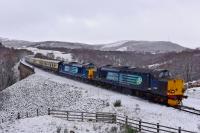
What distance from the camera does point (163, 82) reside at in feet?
130

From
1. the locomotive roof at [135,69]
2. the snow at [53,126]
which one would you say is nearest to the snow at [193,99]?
the locomotive roof at [135,69]

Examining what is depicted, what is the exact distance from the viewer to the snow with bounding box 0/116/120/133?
29891 mm

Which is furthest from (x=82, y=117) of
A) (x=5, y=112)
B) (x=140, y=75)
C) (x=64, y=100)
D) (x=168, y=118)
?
(x=5, y=112)

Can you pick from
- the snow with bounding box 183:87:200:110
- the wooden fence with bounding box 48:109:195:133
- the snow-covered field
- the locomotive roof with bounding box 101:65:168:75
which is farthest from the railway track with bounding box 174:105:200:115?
the wooden fence with bounding box 48:109:195:133

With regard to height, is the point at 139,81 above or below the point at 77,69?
below

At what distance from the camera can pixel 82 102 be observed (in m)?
44.0

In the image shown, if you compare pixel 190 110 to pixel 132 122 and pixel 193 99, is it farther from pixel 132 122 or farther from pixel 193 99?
pixel 193 99

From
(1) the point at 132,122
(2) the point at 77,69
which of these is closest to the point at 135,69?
(1) the point at 132,122

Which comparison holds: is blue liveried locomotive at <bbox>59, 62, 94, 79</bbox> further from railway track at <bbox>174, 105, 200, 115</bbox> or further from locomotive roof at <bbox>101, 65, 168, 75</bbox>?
railway track at <bbox>174, 105, 200, 115</bbox>

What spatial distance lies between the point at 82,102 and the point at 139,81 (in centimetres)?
656

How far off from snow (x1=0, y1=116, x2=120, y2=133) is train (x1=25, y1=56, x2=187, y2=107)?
1005 centimetres

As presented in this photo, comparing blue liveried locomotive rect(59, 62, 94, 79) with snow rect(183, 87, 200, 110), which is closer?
snow rect(183, 87, 200, 110)

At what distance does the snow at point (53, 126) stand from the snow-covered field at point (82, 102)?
3804 millimetres

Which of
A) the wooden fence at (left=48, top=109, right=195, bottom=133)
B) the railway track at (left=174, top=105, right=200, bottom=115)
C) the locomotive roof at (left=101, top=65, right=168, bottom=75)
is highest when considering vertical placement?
the locomotive roof at (left=101, top=65, right=168, bottom=75)
